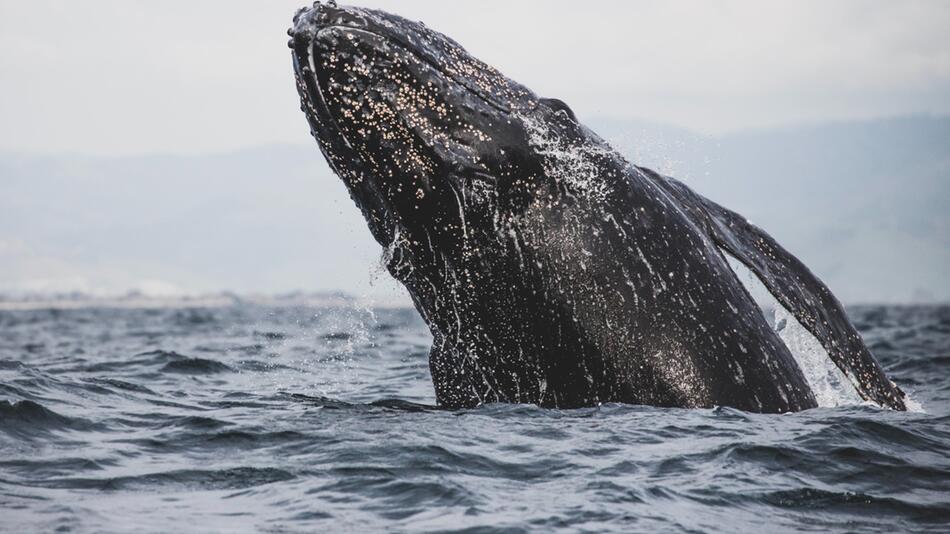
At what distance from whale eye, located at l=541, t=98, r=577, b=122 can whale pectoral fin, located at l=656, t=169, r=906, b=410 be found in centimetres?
83

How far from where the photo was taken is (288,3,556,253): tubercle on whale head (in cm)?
855

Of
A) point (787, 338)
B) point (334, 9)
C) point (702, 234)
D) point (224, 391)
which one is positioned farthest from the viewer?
point (224, 391)

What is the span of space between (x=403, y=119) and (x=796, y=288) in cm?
327

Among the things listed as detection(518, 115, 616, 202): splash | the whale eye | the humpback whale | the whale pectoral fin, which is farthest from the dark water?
the whale eye

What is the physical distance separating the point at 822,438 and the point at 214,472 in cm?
446

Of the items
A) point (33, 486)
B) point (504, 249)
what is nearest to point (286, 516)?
point (33, 486)

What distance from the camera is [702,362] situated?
909 cm

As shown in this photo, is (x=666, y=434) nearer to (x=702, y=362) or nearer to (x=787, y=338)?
(x=702, y=362)

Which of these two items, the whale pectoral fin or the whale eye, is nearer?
the whale pectoral fin

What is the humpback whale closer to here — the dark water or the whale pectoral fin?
the whale pectoral fin

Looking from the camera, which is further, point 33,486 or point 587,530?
point 33,486

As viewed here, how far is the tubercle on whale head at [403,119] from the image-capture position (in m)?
8.55

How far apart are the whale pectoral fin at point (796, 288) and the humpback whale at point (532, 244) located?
0.02 metres

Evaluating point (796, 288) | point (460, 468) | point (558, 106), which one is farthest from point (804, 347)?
point (460, 468)
